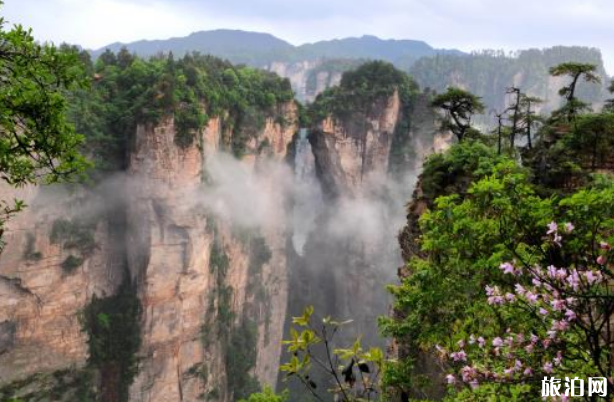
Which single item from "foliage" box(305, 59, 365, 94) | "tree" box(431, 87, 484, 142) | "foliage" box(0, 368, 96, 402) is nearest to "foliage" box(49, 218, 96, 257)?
"foliage" box(0, 368, 96, 402)

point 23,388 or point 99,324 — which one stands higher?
→ point 99,324

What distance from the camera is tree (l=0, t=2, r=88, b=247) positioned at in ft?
17.2

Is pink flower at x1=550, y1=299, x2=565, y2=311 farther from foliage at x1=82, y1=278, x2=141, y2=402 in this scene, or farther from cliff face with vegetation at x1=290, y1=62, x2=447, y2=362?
cliff face with vegetation at x1=290, y1=62, x2=447, y2=362

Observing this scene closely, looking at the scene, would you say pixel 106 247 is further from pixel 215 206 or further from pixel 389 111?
pixel 389 111

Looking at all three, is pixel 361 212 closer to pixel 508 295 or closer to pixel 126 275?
pixel 126 275

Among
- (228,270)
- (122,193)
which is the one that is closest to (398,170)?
(228,270)

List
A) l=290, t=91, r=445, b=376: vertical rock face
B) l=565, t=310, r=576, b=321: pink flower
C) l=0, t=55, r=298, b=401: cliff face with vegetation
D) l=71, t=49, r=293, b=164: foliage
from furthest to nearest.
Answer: l=290, t=91, r=445, b=376: vertical rock face → l=71, t=49, r=293, b=164: foliage → l=0, t=55, r=298, b=401: cliff face with vegetation → l=565, t=310, r=576, b=321: pink flower

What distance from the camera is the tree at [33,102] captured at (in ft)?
17.2

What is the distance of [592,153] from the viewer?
1543 centimetres

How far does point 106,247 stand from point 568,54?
146800 mm

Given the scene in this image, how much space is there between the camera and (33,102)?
5.38m

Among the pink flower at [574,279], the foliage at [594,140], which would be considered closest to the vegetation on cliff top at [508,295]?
the pink flower at [574,279]

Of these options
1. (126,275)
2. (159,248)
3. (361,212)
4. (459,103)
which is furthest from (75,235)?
(361,212)

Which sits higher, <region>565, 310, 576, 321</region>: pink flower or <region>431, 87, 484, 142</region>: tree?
<region>431, 87, 484, 142</region>: tree
